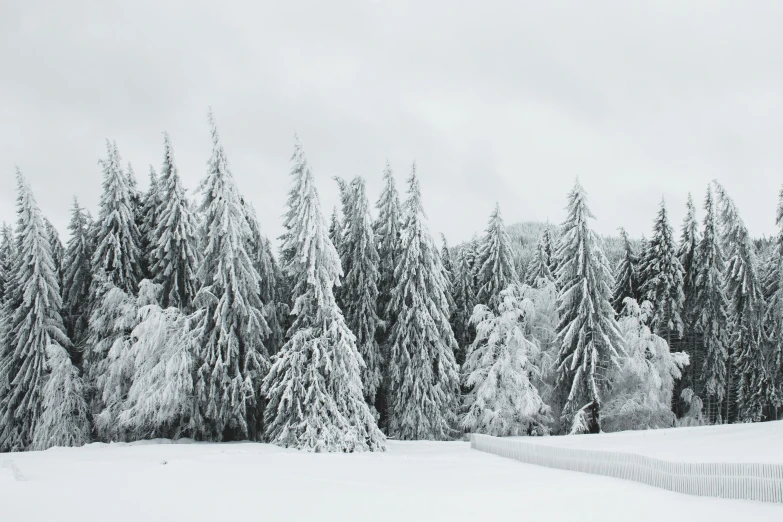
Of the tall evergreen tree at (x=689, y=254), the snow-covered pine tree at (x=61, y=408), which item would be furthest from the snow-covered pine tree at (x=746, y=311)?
the snow-covered pine tree at (x=61, y=408)

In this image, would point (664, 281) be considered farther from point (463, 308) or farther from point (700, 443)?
point (700, 443)

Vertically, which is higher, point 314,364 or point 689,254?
point 689,254

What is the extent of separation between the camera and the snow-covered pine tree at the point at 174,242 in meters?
31.1

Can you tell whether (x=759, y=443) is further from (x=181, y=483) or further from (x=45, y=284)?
(x=45, y=284)

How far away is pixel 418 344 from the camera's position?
35.0m

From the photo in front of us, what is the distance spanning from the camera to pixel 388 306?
121ft

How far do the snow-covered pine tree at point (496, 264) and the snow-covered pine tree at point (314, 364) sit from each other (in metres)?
15.5

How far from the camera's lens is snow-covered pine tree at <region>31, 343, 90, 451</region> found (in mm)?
30781

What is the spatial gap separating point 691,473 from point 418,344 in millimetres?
19252

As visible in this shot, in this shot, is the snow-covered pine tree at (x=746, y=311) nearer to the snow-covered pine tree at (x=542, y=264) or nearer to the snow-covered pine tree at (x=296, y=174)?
the snow-covered pine tree at (x=542, y=264)

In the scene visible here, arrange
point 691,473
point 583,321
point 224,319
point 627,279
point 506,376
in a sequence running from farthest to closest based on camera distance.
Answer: point 627,279
point 583,321
point 506,376
point 224,319
point 691,473

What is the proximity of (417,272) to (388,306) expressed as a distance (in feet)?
9.33

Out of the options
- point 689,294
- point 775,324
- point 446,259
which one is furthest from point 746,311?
point 446,259

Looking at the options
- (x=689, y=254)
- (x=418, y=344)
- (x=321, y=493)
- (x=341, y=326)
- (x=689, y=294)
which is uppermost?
(x=689, y=254)
